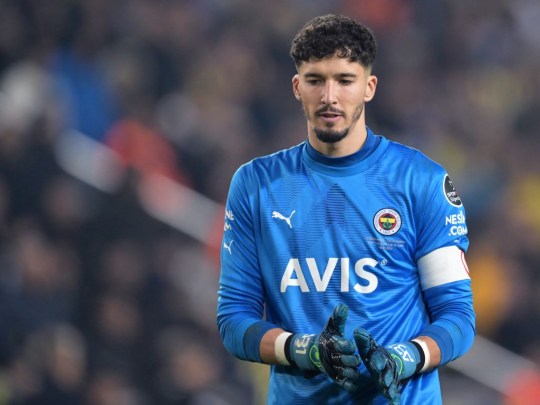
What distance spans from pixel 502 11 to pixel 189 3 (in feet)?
5.74

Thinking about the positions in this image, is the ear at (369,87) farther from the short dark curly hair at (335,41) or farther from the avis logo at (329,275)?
the avis logo at (329,275)

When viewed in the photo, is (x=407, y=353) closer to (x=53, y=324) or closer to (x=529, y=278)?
(x=529, y=278)

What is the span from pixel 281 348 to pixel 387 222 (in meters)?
0.41

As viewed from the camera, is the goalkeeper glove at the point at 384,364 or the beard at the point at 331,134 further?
the beard at the point at 331,134

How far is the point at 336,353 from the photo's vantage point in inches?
82.4

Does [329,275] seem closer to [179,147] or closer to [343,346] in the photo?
[343,346]

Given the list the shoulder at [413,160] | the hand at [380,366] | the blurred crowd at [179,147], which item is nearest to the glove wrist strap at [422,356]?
the hand at [380,366]

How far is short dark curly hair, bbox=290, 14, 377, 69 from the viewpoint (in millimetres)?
2355

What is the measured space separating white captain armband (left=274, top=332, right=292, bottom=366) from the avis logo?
0.14 metres

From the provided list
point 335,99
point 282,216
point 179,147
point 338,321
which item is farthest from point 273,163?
point 179,147

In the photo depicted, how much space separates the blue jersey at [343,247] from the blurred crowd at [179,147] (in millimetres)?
2746

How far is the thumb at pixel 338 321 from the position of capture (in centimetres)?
211

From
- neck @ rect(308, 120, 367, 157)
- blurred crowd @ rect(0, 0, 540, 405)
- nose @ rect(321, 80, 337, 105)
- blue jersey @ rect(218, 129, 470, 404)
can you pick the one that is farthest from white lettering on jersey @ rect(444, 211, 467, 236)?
blurred crowd @ rect(0, 0, 540, 405)

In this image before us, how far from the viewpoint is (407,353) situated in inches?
85.7
